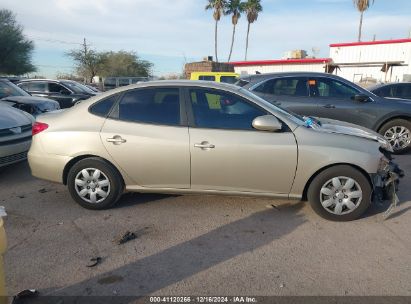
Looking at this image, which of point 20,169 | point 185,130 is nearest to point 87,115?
point 185,130

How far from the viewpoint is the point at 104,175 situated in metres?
4.29

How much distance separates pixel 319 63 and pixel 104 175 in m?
31.9

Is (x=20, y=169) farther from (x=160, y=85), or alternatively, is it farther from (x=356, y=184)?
(x=356, y=184)

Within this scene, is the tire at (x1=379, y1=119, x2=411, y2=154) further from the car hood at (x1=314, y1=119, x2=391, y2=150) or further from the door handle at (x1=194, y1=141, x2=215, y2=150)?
the door handle at (x1=194, y1=141, x2=215, y2=150)

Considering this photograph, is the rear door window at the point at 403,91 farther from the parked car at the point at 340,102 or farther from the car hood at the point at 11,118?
the car hood at the point at 11,118

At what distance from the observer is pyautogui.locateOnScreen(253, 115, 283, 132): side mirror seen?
392cm

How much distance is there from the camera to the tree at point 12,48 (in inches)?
1265

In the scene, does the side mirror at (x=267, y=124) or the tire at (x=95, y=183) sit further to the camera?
the tire at (x=95, y=183)

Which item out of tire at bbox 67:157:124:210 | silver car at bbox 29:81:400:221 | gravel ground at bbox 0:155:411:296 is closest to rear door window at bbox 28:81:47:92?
gravel ground at bbox 0:155:411:296

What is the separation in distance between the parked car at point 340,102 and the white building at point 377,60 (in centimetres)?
2033

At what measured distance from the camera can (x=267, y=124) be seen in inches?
154

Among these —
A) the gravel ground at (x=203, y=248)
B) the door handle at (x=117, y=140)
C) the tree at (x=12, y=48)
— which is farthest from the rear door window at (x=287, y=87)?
the tree at (x=12, y=48)

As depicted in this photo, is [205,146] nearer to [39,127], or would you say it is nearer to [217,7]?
[39,127]

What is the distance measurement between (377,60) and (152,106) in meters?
29.4
